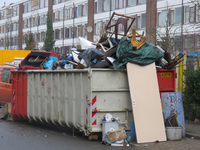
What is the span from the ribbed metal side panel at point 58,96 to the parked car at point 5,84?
137 inches

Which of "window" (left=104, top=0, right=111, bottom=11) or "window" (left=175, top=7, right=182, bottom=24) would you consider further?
"window" (left=104, top=0, right=111, bottom=11)

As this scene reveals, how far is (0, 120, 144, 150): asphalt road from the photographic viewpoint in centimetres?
712

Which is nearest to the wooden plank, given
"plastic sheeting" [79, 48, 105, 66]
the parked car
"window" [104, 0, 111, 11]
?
"plastic sheeting" [79, 48, 105, 66]

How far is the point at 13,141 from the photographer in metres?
7.76

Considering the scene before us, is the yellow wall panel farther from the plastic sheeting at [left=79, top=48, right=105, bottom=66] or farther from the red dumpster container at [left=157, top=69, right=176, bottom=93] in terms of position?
the red dumpster container at [left=157, top=69, right=176, bottom=93]

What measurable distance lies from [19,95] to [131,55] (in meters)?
4.83

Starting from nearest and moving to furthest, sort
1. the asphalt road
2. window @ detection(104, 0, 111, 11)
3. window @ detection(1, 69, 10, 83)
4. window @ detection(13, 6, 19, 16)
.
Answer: the asphalt road
window @ detection(1, 69, 10, 83)
window @ detection(104, 0, 111, 11)
window @ detection(13, 6, 19, 16)

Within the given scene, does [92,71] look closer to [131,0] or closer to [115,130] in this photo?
[115,130]

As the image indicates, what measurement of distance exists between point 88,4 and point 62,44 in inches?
319

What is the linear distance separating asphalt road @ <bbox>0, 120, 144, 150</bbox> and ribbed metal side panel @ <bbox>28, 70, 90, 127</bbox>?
38cm

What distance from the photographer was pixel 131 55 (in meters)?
8.02

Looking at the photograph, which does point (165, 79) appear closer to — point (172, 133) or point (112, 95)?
point (172, 133)

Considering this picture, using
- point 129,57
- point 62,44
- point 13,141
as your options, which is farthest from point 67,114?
point 62,44

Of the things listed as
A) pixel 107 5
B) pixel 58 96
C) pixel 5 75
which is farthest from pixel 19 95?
pixel 107 5
